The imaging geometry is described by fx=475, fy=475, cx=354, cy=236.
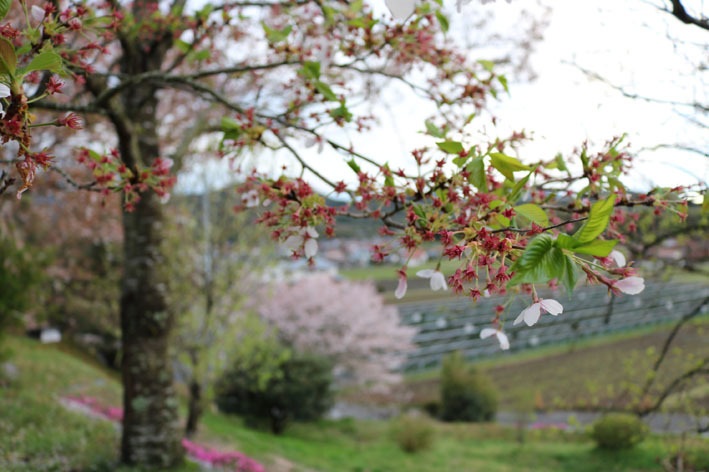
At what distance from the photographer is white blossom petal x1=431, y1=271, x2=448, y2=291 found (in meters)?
1.06

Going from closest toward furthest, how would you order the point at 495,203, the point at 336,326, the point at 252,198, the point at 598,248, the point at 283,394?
1. the point at 598,248
2. the point at 495,203
3. the point at 252,198
4. the point at 283,394
5. the point at 336,326

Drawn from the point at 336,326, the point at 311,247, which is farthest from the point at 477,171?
the point at 336,326

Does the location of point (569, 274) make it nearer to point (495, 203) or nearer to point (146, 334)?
point (495, 203)

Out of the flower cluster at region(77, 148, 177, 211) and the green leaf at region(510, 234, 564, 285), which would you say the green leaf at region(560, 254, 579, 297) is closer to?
the green leaf at region(510, 234, 564, 285)

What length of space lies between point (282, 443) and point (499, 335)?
29.1 ft

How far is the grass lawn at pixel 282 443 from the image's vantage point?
352cm

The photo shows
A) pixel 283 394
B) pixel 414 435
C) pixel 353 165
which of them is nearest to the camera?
pixel 353 165

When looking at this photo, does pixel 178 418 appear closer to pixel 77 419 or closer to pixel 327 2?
pixel 77 419

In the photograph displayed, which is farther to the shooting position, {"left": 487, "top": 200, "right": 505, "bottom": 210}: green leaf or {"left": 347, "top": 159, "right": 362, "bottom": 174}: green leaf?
{"left": 347, "top": 159, "right": 362, "bottom": 174}: green leaf

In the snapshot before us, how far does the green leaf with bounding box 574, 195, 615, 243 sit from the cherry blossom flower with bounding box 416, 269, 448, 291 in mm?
354

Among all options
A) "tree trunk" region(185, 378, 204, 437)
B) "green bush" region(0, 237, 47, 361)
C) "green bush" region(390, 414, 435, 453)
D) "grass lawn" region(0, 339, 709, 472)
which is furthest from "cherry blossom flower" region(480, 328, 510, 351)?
"green bush" region(390, 414, 435, 453)

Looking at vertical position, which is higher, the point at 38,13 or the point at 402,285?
the point at 38,13

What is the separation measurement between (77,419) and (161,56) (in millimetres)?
3412

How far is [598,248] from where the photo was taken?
2.41 ft
